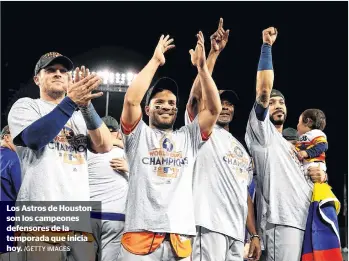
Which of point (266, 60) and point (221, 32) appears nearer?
point (221, 32)

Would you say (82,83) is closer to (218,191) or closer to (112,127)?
(218,191)

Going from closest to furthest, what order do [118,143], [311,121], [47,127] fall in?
[47,127]
[311,121]
[118,143]

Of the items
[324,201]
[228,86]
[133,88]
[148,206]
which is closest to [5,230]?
[148,206]

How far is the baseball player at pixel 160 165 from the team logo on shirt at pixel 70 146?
0.35 metres

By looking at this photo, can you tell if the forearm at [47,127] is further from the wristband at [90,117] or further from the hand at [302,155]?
the hand at [302,155]

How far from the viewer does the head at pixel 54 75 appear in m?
4.06

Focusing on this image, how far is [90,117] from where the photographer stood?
3912 millimetres

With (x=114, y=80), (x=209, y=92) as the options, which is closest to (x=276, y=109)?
(x=209, y=92)

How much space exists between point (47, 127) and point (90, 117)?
1.30 ft

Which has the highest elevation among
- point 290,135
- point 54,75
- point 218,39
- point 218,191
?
point 218,39

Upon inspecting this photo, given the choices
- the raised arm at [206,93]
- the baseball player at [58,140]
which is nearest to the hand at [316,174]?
the raised arm at [206,93]

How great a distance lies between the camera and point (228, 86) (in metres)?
13.6

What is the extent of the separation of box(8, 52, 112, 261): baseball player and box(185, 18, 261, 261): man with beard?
3.15 ft

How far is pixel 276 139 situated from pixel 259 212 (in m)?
0.74
